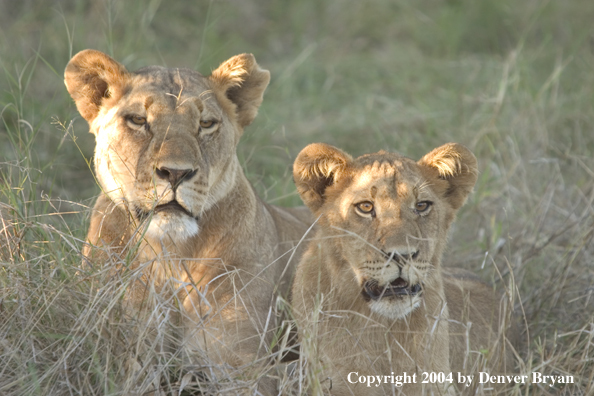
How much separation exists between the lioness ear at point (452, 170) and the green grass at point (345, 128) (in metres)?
0.60

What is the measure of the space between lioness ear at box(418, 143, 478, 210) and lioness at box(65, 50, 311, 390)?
762 mm

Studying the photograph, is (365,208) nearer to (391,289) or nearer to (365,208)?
(365,208)

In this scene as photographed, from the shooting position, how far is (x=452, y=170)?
12.0 feet

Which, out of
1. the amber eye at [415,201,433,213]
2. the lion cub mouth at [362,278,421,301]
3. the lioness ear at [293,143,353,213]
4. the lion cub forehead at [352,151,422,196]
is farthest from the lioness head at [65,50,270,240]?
the amber eye at [415,201,433,213]

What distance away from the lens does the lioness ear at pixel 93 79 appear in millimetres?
3711

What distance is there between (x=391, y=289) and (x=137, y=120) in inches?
53.0

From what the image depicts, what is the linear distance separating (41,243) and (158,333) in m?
0.87

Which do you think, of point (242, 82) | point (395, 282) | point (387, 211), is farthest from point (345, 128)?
point (395, 282)

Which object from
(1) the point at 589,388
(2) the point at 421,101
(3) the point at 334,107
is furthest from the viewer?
(3) the point at 334,107

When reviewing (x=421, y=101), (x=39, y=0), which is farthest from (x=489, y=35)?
(x=39, y=0)

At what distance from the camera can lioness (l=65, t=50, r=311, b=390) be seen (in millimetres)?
3379

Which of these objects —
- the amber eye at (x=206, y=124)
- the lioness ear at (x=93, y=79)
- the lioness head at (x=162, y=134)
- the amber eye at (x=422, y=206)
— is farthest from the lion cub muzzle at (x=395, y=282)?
the lioness ear at (x=93, y=79)

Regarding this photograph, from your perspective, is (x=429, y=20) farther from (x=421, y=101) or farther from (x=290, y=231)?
(x=290, y=231)

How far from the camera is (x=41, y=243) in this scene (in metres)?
3.66
